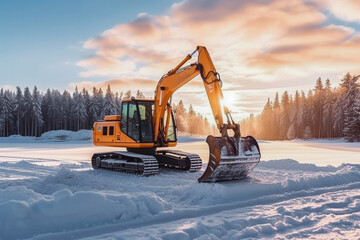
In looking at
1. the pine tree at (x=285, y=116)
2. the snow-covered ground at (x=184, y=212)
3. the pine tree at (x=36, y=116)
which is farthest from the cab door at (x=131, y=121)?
the pine tree at (x=285, y=116)

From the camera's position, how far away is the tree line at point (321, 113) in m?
A: 49.7

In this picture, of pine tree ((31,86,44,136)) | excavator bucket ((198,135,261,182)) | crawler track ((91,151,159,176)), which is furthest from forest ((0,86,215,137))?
excavator bucket ((198,135,261,182))

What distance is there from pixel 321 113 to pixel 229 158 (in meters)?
70.2

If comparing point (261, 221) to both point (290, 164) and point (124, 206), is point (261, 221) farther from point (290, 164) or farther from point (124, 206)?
point (290, 164)

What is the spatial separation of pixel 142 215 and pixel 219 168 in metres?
A: 3.53

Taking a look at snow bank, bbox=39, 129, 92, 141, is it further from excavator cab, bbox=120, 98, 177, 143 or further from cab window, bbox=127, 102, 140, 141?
cab window, bbox=127, 102, 140, 141

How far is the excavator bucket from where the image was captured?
942 centimetres

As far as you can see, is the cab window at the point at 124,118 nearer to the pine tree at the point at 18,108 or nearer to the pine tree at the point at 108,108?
the pine tree at the point at 108,108

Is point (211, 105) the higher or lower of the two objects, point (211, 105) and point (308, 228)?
the higher

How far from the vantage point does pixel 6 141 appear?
54.3 metres

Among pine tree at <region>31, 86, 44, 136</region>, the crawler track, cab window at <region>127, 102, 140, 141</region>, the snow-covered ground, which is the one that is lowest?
the snow-covered ground

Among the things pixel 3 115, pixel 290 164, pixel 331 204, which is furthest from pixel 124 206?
pixel 3 115

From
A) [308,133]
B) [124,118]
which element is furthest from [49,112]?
[124,118]

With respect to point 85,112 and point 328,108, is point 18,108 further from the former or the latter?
point 328,108
